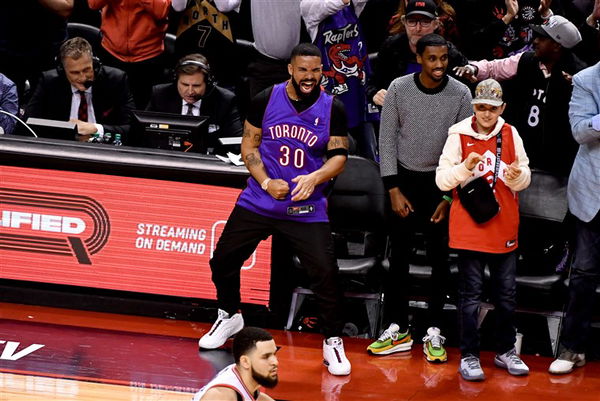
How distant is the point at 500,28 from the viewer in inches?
352

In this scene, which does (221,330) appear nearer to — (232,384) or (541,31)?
(232,384)

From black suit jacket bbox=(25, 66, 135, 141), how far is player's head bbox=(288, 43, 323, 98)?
223cm

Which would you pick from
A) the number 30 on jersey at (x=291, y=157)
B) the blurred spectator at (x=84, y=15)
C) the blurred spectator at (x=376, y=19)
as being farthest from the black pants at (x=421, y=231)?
the blurred spectator at (x=84, y=15)

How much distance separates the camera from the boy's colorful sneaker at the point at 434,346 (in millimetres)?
7191

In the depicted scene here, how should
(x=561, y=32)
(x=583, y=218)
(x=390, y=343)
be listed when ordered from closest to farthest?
(x=583, y=218)
(x=390, y=343)
(x=561, y=32)

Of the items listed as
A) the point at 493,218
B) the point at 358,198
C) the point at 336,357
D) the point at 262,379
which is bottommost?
the point at 336,357

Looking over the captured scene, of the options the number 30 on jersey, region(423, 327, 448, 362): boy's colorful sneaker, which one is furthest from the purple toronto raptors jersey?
region(423, 327, 448, 362): boy's colorful sneaker

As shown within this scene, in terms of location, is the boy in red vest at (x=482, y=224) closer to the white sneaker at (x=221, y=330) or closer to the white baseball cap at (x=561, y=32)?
the white baseball cap at (x=561, y=32)

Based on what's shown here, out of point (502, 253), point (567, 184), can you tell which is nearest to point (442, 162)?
point (502, 253)

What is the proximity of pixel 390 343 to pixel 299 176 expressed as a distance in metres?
1.37

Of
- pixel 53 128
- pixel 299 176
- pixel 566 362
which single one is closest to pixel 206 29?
pixel 53 128

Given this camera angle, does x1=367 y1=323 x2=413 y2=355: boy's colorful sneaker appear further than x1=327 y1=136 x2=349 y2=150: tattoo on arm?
Yes

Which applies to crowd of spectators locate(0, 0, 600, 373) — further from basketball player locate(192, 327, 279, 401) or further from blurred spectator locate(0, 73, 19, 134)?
basketball player locate(192, 327, 279, 401)

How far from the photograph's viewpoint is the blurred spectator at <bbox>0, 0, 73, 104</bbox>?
9.23 m
